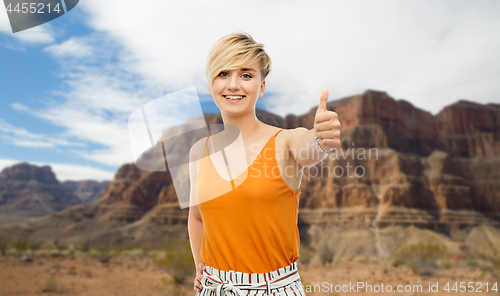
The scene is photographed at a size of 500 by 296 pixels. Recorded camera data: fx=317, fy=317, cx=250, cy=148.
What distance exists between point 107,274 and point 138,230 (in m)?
9.13

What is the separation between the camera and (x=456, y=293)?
1302 cm

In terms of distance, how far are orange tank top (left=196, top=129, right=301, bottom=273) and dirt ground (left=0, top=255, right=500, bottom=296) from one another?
39.6 ft

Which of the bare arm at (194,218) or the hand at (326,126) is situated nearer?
the hand at (326,126)

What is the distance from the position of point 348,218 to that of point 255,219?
27.8 meters

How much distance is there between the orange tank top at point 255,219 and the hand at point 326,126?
0.22 metres

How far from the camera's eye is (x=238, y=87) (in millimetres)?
1175

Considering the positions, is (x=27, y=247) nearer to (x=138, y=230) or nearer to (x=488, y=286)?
(x=138, y=230)

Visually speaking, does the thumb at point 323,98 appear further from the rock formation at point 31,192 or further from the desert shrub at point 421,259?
the rock formation at point 31,192

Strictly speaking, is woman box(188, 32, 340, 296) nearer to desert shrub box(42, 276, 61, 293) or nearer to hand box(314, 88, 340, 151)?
hand box(314, 88, 340, 151)

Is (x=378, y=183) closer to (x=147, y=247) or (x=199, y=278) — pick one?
(x=147, y=247)

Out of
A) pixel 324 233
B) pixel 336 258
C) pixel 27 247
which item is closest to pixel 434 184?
pixel 324 233

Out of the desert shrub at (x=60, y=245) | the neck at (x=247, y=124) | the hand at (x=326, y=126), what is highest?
the neck at (x=247, y=124)

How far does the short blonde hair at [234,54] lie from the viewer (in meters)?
1.14

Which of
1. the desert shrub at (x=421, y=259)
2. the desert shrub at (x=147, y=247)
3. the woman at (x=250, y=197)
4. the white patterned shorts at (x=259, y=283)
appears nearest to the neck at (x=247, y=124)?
the woman at (x=250, y=197)
